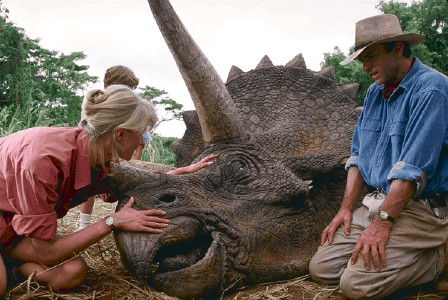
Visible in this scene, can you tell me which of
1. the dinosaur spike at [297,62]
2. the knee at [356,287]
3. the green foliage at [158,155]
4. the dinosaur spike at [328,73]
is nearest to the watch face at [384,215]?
the knee at [356,287]

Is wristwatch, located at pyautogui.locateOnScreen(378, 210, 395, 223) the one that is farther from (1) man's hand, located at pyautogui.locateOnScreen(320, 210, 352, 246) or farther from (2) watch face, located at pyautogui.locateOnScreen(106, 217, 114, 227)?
(2) watch face, located at pyautogui.locateOnScreen(106, 217, 114, 227)

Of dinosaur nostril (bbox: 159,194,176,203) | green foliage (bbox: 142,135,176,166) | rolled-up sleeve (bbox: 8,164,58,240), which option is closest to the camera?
rolled-up sleeve (bbox: 8,164,58,240)

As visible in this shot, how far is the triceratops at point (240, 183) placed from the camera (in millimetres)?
3359

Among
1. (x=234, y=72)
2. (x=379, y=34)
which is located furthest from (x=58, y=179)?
(x=234, y=72)

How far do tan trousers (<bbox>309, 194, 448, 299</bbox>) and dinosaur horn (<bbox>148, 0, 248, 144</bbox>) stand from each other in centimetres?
104

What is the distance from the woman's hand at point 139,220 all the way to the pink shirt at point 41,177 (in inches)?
14.9

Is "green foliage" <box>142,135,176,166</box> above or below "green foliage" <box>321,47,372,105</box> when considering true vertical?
below

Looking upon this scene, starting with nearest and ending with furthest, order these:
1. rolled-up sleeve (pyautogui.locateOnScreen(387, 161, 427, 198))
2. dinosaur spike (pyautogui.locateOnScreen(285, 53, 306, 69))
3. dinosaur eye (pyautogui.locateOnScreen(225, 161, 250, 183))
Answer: rolled-up sleeve (pyautogui.locateOnScreen(387, 161, 427, 198)) → dinosaur eye (pyautogui.locateOnScreen(225, 161, 250, 183)) → dinosaur spike (pyautogui.locateOnScreen(285, 53, 306, 69))

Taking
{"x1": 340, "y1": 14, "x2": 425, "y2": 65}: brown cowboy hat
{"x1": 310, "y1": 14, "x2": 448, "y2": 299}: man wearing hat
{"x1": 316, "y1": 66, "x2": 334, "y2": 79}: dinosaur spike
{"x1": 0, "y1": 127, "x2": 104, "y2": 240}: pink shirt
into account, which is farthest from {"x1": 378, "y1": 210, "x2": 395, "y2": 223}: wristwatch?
{"x1": 316, "y1": 66, "x2": 334, "y2": 79}: dinosaur spike

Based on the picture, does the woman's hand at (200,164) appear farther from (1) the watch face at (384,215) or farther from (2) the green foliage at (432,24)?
(2) the green foliage at (432,24)

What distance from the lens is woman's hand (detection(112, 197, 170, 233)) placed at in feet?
10.8

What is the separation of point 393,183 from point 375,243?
1.27 feet

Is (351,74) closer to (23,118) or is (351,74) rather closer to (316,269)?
(23,118)

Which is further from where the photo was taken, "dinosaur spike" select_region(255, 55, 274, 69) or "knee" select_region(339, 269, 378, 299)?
"dinosaur spike" select_region(255, 55, 274, 69)
